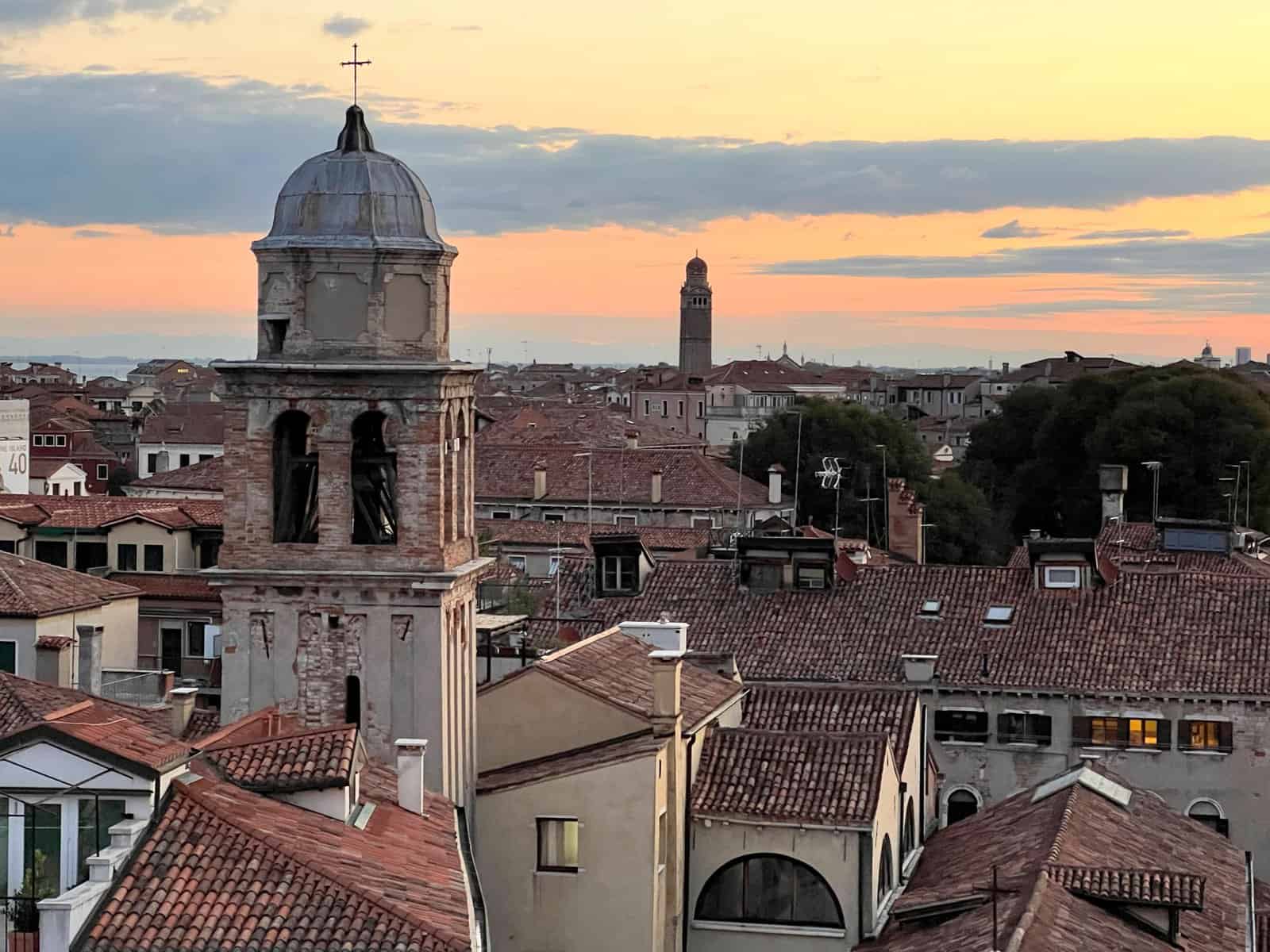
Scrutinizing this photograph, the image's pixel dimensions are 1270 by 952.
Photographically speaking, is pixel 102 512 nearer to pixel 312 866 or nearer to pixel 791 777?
pixel 791 777

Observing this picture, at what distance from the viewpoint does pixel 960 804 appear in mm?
38094

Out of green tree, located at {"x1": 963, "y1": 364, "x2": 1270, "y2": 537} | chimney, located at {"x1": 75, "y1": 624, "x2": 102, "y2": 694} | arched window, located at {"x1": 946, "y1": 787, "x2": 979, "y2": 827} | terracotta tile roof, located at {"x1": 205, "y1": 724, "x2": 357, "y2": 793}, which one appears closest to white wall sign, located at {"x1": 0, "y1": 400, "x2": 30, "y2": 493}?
green tree, located at {"x1": 963, "y1": 364, "x2": 1270, "y2": 537}

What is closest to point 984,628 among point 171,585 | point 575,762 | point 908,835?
point 908,835

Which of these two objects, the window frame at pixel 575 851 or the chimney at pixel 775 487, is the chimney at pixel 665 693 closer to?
the window frame at pixel 575 851

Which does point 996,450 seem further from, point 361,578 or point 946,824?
point 361,578

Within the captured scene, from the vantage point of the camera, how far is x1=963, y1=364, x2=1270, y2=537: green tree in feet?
262

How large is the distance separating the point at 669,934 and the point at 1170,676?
46.3 feet

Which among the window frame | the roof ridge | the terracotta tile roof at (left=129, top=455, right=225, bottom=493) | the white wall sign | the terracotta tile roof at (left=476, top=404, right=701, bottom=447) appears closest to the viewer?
the roof ridge

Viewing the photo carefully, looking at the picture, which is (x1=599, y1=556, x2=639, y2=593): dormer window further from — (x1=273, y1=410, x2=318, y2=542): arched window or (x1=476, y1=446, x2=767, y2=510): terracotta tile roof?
(x1=476, y1=446, x2=767, y2=510): terracotta tile roof

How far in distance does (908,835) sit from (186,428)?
243 feet

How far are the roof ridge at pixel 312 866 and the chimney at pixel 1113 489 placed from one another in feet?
160

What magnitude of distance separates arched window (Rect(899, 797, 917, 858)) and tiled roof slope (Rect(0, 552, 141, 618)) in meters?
13.3

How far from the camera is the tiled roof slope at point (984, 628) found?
37.7m

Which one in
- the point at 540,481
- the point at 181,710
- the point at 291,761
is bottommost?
the point at 181,710
